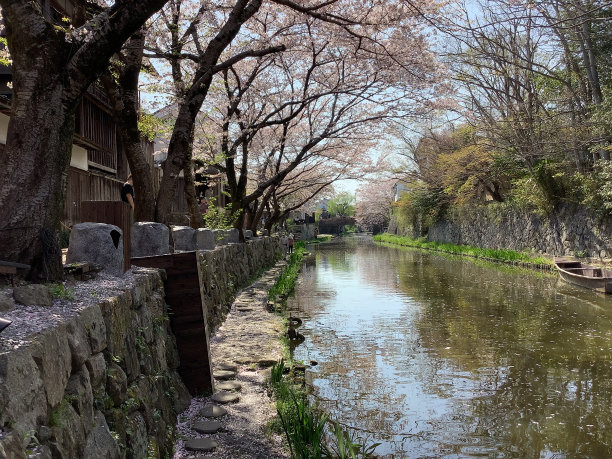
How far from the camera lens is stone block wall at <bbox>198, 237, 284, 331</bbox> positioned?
8047 millimetres

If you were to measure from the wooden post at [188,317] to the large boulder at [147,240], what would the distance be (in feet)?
1.38

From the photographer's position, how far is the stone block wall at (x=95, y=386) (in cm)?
192

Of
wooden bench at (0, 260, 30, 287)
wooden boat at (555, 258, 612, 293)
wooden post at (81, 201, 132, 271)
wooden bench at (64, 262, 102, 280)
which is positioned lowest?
wooden boat at (555, 258, 612, 293)

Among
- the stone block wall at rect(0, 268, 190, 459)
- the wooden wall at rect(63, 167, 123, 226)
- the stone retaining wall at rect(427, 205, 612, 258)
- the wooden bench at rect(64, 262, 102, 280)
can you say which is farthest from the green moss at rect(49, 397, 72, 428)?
the stone retaining wall at rect(427, 205, 612, 258)

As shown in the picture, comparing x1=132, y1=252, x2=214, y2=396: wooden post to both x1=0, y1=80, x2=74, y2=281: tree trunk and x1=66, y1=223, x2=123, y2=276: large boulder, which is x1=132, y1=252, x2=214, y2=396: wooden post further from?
x1=0, y1=80, x2=74, y2=281: tree trunk

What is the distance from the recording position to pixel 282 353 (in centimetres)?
773

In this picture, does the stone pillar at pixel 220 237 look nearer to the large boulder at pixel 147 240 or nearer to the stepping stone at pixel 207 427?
the large boulder at pixel 147 240

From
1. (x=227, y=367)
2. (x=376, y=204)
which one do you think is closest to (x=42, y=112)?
(x=227, y=367)

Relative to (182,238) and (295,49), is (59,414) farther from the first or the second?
(295,49)

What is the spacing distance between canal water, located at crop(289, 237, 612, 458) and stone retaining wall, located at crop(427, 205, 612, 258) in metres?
5.02

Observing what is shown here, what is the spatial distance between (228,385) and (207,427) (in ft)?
4.11

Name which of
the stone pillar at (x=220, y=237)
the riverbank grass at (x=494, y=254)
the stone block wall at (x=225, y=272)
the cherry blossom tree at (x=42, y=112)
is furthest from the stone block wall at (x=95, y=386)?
the riverbank grass at (x=494, y=254)

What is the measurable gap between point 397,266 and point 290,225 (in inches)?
1186

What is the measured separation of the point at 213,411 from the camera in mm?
4980
